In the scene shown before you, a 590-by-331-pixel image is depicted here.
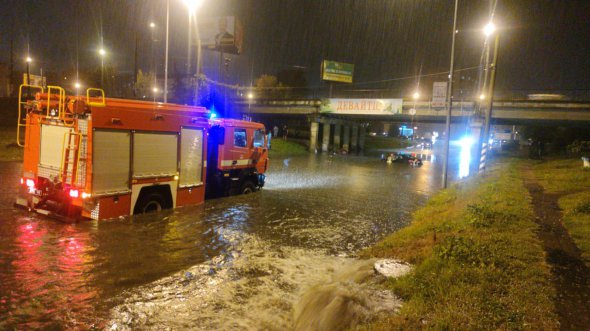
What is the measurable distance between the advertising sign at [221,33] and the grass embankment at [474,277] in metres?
32.0

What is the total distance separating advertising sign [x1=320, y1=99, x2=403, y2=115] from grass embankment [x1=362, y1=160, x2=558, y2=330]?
37394mm

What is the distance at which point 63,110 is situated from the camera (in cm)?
953

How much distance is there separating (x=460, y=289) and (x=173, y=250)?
17.9 ft

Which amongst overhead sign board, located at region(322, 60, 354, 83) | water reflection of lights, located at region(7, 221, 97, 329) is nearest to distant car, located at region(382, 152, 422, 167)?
overhead sign board, located at region(322, 60, 354, 83)

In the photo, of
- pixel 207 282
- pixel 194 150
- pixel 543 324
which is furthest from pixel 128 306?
pixel 194 150

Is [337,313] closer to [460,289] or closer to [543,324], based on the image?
[460,289]

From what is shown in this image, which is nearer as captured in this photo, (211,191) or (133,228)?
(133,228)

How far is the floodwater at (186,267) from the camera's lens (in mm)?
5387

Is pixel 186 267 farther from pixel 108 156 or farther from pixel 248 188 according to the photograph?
pixel 248 188

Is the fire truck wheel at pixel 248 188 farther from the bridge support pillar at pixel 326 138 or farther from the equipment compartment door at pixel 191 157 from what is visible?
the bridge support pillar at pixel 326 138

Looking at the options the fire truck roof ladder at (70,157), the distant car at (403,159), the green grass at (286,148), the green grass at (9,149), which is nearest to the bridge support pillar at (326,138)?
the green grass at (286,148)

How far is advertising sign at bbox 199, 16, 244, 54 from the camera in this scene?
38031 millimetres

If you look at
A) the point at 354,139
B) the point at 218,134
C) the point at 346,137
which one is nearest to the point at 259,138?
the point at 218,134

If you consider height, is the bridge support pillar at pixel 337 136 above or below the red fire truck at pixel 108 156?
above
